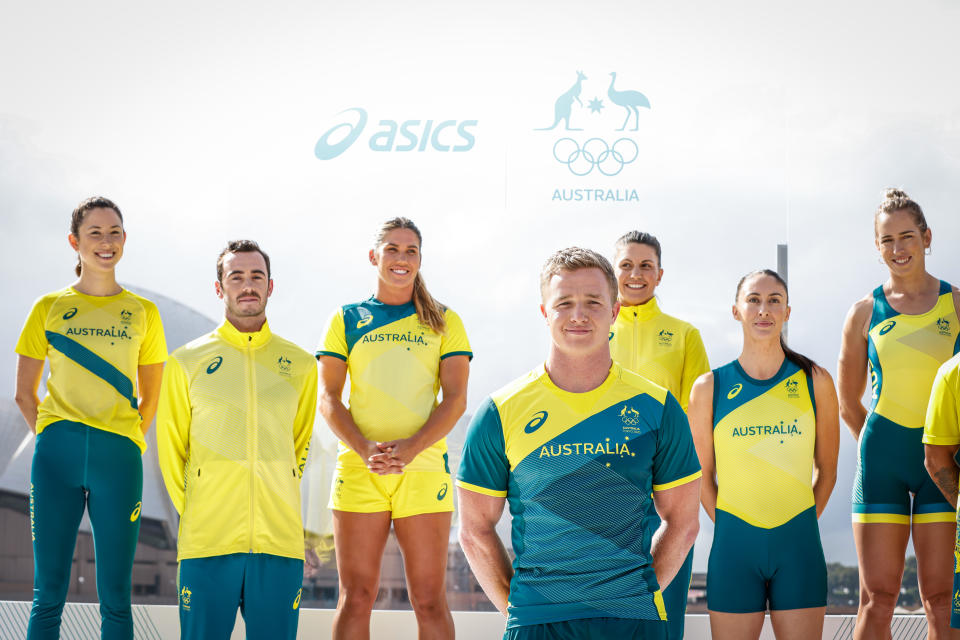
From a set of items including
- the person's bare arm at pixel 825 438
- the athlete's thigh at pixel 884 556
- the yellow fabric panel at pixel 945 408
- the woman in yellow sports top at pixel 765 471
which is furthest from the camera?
the athlete's thigh at pixel 884 556

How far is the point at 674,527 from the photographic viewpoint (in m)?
1.83

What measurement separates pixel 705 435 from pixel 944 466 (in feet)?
2.29

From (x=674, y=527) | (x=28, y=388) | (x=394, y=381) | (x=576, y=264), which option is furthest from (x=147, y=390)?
(x=674, y=527)

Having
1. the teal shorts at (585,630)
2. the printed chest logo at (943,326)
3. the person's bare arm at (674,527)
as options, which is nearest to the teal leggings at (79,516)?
the teal shorts at (585,630)

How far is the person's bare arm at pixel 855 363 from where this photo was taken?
3293 millimetres

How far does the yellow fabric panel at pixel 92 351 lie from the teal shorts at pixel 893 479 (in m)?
2.56

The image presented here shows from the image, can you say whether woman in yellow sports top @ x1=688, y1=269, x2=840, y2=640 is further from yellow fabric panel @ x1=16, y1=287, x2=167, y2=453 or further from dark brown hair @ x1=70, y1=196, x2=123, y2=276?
dark brown hair @ x1=70, y1=196, x2=123, y2=276

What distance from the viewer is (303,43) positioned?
478 centimetres

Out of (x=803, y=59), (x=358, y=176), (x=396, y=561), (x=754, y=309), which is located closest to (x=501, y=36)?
(x=358, y=176)

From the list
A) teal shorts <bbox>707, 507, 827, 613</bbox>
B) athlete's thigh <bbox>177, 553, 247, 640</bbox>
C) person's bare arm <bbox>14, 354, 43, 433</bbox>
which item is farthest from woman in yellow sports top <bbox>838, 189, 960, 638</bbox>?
person's bare arm <bbox>14, 354, 43, 433</bbox>

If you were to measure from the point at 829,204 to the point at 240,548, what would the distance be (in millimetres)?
3212

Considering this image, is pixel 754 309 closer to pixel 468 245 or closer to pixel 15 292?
pixel 468 245

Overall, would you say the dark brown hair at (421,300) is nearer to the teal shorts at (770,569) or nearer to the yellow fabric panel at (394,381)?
the yellow fabric panel at (394,381)

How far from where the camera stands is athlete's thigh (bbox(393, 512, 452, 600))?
3.02m
